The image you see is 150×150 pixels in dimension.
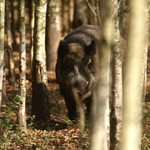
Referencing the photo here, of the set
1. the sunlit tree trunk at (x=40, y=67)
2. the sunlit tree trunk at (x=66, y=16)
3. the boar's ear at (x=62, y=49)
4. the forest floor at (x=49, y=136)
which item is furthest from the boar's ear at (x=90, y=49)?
the sunlit tree trunk at (x=66, y=16)

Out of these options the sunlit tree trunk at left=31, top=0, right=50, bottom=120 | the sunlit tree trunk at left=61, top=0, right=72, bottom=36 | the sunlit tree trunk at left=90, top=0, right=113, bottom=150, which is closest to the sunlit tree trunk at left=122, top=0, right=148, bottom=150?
the sunlit tree trunk at left=90, top=0, right=113, bottom=150

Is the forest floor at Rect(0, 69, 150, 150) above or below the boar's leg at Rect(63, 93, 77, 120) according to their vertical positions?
below

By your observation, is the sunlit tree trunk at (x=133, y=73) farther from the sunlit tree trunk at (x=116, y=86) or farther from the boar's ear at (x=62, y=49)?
the boar's ear at (x=62, y=49)

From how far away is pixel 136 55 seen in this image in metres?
3.53

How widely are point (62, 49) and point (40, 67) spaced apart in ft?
2.28

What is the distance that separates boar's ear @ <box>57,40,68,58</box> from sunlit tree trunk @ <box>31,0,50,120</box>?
50 centimetres

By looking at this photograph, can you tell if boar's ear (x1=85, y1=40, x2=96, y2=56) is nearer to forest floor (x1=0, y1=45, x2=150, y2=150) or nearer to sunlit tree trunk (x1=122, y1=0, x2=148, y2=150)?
forest floor (x1=0, y1=45, x2=150, y2=150)

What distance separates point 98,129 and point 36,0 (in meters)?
6.27

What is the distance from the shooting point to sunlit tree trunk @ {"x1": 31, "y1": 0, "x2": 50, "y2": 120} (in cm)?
999

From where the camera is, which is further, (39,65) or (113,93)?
(39,65)

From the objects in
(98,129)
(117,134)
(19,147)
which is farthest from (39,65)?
(98,129)

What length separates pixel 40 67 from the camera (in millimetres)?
10297

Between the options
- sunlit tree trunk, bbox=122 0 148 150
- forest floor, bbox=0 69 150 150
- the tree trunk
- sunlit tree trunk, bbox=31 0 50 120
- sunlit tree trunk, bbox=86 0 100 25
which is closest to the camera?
sunlit tree trunk, bbox=122 0 148 150

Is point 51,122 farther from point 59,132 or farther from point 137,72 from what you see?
point 137,72
